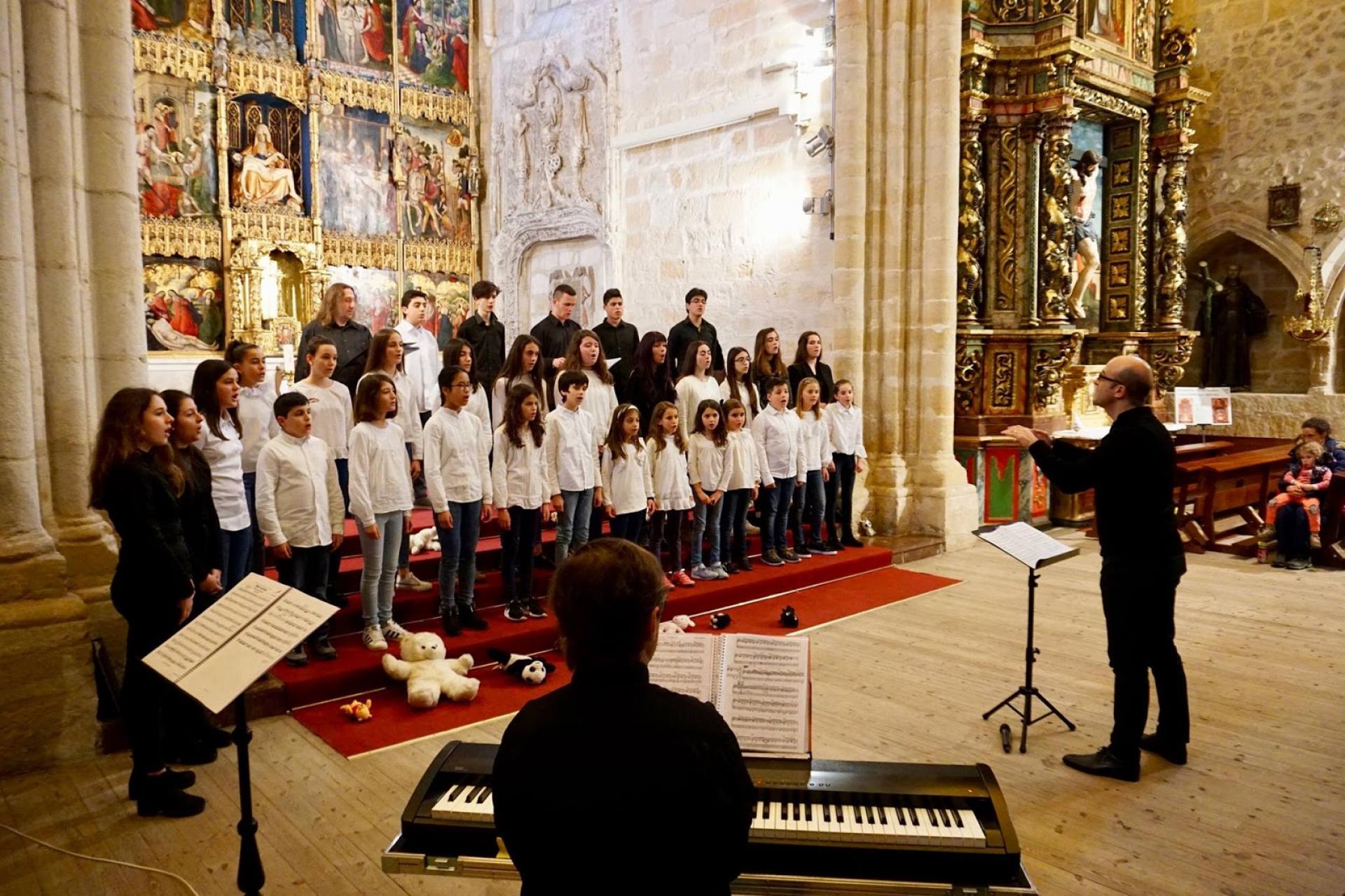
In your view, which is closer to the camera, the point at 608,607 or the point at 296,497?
the point at 608,607

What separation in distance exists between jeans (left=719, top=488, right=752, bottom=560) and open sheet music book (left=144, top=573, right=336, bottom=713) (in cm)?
461

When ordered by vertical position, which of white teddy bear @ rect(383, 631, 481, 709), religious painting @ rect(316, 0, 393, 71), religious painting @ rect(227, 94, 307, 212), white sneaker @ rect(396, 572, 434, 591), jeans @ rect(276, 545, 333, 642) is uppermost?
religious painting @ rect(316, 0, 393, 71)

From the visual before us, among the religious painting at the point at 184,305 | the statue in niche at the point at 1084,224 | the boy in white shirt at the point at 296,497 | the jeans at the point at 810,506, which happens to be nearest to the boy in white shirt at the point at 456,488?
the boy in white shirt at the point at 296,497

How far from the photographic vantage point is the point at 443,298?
12.6 metres

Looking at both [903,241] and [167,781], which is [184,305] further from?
[167,781]

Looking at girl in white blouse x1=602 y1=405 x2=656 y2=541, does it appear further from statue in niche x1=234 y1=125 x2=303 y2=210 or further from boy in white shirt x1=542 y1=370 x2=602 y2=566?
statue in niche x1=234 y1=125 x2=303 y2=210

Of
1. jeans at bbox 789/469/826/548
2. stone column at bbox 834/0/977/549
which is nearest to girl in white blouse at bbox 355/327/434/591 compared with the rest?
jeans at bbox 789/469/826/548

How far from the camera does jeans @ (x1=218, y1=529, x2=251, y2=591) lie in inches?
174

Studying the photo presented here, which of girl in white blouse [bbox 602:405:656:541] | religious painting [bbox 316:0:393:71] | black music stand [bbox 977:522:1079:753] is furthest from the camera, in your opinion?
religious painting [bbox 316:0:393:71]

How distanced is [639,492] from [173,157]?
24.6 feet

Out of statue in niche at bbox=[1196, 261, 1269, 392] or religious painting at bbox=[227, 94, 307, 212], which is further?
statue in niche at bbox=[1196, 261, 1269, 392]

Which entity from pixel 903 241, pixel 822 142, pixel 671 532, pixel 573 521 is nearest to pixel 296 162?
pixel 822 142

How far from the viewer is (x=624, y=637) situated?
1.58 metres

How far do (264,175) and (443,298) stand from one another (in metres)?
2.58
